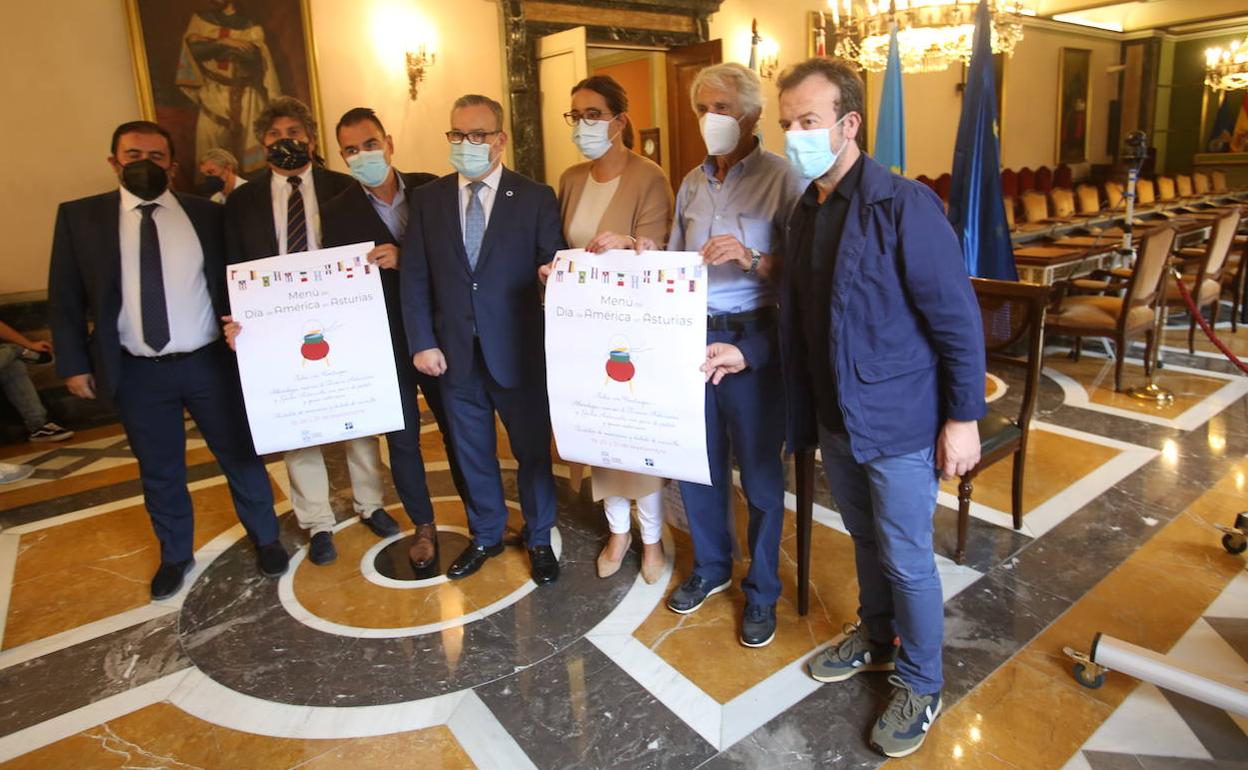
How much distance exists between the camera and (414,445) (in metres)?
2.82

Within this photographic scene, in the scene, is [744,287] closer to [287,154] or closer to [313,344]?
[313,344]

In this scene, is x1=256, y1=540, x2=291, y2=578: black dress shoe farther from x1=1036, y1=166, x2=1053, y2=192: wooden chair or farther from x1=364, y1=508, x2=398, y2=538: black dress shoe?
x1=1036, y1=166, x2=1053, y2=192: wooden chair

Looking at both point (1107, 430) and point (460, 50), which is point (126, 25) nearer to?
point (460, 50)

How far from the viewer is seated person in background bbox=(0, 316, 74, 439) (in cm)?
445

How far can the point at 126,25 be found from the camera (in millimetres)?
4844

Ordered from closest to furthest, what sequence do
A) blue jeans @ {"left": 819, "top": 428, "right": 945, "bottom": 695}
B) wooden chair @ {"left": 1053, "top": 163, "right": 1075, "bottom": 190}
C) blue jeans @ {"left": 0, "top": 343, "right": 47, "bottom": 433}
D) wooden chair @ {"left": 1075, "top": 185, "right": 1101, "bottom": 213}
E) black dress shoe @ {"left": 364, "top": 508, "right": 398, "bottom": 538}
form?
blue jeans @ {"left": 819, "top": 428, "right": 945, "bottom": 695} → black dress shoe @ {"left": 364, "top": 508, "right": 398, "bottom": 538} → blue jeans @ {"left": 0, "top": 343, "right": 47, "bottom": 433} → wooden chair @ {"left": 1075, "top": 185, "right": 1101, "bottom": 213} → wooden chair @ {"left": 1053, "top": 163, "right": 1075, "bottom": 190}

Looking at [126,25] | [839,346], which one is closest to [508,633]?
[839,346]

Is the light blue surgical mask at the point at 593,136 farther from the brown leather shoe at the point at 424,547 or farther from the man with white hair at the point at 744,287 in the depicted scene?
the brown leather shoe at the point at 424,547

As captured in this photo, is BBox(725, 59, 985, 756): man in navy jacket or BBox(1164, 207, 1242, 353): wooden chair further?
BBox(1164, 207, 1242, 353): wooden chair

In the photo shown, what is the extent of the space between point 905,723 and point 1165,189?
10625 mm

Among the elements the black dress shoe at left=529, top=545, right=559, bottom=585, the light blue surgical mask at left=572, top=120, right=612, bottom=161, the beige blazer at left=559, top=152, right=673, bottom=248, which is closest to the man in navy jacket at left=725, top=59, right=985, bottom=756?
the beige blazer at left=559, top=152, right=673, bottom=248

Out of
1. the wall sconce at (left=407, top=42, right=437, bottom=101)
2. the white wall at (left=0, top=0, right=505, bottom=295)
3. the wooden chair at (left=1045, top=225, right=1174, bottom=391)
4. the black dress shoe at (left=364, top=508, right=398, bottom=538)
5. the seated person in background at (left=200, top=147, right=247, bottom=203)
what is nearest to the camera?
the black dress shoe at (left=364, top=508, right=398, bottom=538)

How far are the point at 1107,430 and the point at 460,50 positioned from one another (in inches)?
210

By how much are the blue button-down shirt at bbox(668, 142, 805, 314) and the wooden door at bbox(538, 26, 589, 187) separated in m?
4.45
